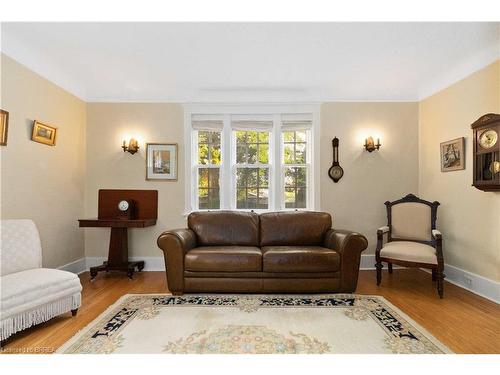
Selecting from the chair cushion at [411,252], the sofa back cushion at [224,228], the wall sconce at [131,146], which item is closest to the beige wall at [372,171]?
the chair cushion at [411,252]

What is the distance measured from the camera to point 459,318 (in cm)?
263

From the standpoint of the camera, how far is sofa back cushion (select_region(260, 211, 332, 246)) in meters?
3.87

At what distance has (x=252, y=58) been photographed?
3318 mm

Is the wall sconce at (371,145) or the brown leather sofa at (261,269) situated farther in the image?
the wall sconce at (371,145)

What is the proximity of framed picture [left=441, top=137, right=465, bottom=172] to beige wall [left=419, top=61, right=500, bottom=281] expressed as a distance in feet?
0.19

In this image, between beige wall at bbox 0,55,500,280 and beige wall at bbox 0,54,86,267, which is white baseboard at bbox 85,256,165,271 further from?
beige wall at bbox 0,54,86,267

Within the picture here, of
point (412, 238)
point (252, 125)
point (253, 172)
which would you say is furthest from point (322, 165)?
point (412, 238)

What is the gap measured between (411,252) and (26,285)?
12.9ft

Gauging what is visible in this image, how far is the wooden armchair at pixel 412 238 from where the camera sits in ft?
10.8

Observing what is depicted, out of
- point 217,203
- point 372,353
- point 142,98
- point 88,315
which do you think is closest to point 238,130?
point 217,203

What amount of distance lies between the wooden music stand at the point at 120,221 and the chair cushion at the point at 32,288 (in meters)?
1.26

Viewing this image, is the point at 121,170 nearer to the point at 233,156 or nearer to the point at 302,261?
the point at 233,156

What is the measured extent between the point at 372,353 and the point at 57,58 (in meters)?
4.41

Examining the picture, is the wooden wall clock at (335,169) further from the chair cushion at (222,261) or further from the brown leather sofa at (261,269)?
the chair cushion at (222,261)
